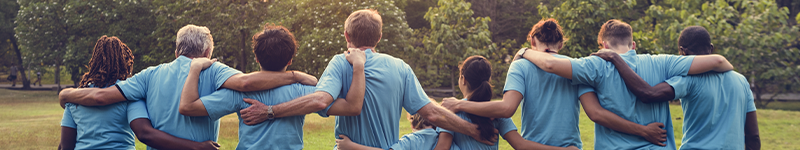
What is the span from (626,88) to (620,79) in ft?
0.26

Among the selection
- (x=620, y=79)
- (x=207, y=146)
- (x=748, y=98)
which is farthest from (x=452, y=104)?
(x=748, y=98)

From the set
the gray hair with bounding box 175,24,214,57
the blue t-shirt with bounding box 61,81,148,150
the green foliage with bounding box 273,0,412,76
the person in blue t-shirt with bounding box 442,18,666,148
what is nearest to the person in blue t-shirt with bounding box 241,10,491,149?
the person in blue t-shirt with bounding box 442,18,666,148

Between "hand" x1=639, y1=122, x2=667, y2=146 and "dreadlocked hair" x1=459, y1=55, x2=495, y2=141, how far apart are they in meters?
1.05

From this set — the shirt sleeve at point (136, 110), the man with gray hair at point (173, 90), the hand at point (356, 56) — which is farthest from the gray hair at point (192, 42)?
the hand at point (356, 56)

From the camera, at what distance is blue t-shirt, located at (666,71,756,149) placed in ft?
12.5

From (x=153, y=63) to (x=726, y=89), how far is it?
2821 centimetres

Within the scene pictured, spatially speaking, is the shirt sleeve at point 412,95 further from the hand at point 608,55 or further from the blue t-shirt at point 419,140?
the hand at point 608,55

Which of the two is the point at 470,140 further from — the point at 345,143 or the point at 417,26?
the point at 417,26

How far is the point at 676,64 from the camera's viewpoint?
3812mm

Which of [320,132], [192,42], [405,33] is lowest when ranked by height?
[320,132]

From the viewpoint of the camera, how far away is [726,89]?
12.7 feet

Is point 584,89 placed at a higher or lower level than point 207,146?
higher

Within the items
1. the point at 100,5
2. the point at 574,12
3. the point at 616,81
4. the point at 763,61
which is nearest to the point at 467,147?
the point at 616,81

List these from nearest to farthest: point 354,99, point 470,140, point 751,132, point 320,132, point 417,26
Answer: point 354,99 < point 470,140 < point 751,132 < point 320,132 < point 417,26
